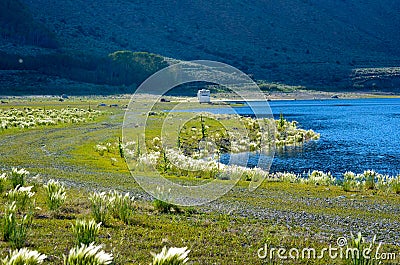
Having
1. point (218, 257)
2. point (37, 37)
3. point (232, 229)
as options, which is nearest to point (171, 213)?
point (232, 229)

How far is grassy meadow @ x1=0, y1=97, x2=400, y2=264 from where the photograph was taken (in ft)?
31.3

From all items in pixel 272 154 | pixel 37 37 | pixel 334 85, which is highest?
pixel 37 37

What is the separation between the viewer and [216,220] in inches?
511

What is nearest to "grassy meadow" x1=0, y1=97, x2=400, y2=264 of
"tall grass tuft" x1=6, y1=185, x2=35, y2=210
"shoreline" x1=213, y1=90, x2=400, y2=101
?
"tall grass tuft" x1=6, y1=185, x2=35, y2=210

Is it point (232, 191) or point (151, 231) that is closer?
point (151, 231)

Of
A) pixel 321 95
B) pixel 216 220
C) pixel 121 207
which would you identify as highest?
pixel 321 95

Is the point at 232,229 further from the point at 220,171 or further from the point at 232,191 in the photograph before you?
the point at 220,171

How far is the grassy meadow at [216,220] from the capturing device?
9545 millimetres

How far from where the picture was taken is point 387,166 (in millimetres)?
31594

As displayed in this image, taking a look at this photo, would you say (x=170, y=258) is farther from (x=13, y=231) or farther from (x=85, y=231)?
(x=13, y=231)

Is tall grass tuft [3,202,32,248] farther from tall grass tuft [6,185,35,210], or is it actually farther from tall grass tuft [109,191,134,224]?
tall grass tuft [109,191,134,224]

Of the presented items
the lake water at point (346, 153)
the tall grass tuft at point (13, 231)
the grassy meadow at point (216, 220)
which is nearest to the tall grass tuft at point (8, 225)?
the tall grass tuft at point (13, 231)

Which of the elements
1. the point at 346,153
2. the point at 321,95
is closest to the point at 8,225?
the point at 346,153

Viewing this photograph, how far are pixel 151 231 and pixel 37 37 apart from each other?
659 ft
